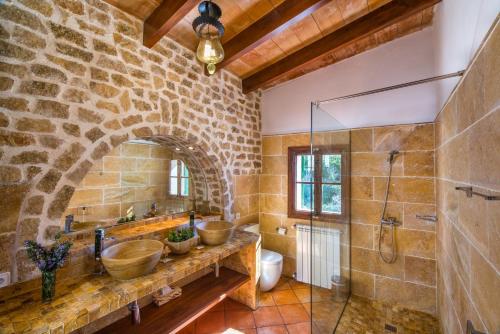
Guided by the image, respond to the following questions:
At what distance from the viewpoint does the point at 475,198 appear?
1.08 m

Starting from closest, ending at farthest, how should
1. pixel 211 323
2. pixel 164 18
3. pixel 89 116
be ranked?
pixel 89 116 → pixel 164 18 → pixel 211 323

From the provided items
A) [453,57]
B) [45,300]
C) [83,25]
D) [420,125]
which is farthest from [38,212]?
[420,125]

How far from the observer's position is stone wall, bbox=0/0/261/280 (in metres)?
1.26

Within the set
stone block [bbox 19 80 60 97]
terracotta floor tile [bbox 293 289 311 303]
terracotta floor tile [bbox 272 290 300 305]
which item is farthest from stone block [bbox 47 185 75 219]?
terracotta floor tile [bbox 293 289 311 303]

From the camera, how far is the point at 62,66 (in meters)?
1.44

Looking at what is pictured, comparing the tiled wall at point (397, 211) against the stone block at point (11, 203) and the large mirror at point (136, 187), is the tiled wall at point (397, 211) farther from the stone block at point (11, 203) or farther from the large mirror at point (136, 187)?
the stone block at point (11, 203)

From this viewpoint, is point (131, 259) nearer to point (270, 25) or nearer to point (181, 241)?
point (181, 241)

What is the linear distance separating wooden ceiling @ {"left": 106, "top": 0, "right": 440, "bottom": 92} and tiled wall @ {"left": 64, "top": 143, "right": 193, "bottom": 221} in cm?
124

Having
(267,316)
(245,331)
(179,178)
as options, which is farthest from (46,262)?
(267,316)

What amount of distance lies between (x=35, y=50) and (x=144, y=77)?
70cm

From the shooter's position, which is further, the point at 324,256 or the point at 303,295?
the point at 303,295

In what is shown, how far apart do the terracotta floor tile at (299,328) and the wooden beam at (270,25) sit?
2922 millimetres

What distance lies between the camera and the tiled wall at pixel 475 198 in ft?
2.74

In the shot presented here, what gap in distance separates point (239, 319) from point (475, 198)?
234cm
